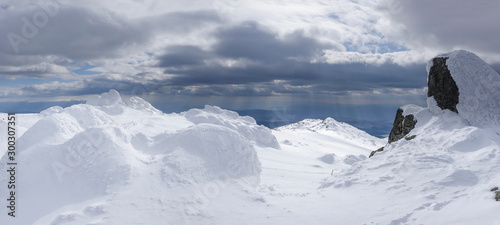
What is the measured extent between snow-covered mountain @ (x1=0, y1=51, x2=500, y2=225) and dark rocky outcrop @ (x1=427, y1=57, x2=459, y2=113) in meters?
0.08

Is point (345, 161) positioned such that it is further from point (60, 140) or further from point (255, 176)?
point (60, 140)

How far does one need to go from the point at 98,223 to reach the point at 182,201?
420cm

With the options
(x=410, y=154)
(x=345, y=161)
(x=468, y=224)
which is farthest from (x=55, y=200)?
(x=345, y=161)

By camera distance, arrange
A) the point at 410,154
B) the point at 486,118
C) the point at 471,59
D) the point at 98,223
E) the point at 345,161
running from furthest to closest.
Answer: the point at 345,161 → the point at 471,59 → the point at 486,118 → the point at 410,154 → the point at 98,223

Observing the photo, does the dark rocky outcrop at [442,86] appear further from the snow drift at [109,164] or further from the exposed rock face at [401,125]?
the snow drift at [109,164]

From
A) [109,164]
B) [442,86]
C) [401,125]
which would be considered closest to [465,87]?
[442,86]

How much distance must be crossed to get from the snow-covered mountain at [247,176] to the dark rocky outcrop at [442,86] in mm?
81

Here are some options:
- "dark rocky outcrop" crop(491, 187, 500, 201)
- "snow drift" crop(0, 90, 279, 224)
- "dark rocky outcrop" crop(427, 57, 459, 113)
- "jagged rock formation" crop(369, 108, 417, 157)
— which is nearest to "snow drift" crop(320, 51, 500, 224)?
"dark rocky outcrop" crop(491, 187, 500, 201)

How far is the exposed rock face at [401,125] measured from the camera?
25000 millimetres

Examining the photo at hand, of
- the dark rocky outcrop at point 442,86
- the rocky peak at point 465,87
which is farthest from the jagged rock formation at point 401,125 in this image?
the dark rocky outcrop at point 442,86

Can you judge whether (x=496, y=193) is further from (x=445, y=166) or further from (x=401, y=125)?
(x=401, y=125)

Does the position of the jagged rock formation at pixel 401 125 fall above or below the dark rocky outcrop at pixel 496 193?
above

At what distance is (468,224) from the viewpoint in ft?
35.8

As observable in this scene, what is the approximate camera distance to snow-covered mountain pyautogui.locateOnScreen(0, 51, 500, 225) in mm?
14398
